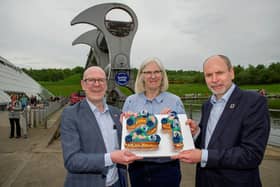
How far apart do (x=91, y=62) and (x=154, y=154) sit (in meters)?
38.8

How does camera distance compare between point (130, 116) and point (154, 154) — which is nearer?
point (154, 154)

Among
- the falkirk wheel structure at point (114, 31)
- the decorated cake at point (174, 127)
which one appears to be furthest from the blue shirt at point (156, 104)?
the falkirk wheel structure at point (114, 31)

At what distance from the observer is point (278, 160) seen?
612cm

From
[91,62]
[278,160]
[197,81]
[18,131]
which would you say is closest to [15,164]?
[18,131]

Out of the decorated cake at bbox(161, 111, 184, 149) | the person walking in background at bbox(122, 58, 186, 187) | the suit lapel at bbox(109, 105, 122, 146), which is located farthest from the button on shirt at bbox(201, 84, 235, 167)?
the suit lapel at bbox(109, 105, 122, 146)

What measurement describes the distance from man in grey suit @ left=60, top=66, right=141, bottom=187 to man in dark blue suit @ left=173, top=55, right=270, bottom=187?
583mm

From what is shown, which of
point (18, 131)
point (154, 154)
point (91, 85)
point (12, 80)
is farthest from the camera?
point (12, 80)

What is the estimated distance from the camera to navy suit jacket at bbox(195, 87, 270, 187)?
194 centimetres

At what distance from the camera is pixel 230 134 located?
2.01m

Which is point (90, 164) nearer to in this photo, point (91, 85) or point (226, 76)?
point (91, 85)

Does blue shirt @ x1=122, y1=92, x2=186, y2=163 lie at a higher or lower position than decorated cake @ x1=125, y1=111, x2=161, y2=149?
higher

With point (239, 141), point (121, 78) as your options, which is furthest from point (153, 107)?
point (121, 78)

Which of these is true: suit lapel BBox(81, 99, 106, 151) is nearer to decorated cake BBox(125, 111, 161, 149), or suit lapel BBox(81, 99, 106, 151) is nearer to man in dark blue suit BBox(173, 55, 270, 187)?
decorated cake BBox(125, 111, 161, 149)

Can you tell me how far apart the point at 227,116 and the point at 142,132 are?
71cm
